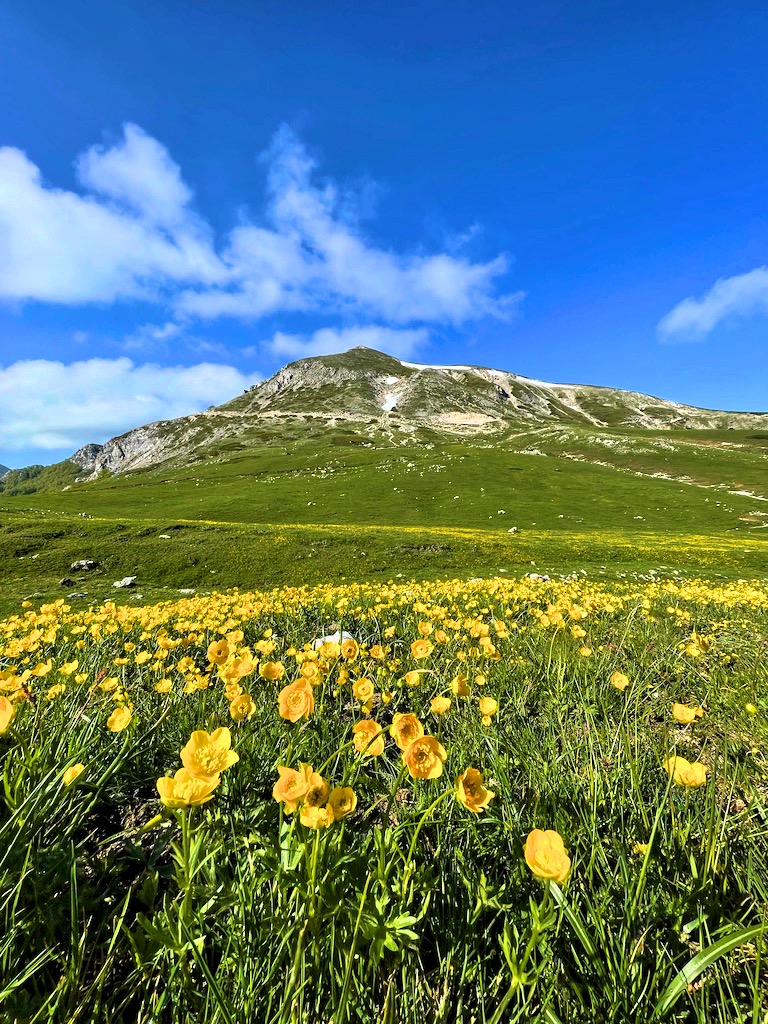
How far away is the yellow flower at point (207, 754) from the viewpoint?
172cm

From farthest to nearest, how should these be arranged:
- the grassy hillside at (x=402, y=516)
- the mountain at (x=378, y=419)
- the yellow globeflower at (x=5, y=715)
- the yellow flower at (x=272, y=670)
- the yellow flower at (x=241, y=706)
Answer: the mountain at (x=378, y=419), the grassy hillside at (x=402, y=516), the yellow flower at (x=272, y=670), the yellow flower at (x=241, y=706), the yellow globeflower at (x=5, y=715)

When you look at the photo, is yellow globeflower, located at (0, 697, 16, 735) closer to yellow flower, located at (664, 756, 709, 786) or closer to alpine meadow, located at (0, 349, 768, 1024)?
alpine meadow, located at (0, 349, 768, 1024)

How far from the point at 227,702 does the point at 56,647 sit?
4460 millimetres

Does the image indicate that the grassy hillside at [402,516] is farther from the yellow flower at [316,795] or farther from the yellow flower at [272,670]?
the yellow flower at [316,795]

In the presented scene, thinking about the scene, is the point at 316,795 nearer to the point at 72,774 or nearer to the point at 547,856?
the point at 547,856

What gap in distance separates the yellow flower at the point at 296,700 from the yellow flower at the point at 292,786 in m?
0.34

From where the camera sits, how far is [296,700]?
221 cm

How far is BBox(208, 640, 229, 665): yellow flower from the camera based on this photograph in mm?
3010

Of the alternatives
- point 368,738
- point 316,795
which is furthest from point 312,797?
point 368,738

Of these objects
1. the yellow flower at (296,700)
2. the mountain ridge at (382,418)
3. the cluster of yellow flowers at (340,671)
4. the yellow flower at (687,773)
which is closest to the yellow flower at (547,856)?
the cluster of yellow flowers at (340,671)

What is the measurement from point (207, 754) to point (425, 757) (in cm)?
92

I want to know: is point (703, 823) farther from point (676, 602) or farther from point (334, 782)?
point (676, 602)

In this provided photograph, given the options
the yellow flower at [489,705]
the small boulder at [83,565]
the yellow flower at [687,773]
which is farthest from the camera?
the small boulder at [83,565]

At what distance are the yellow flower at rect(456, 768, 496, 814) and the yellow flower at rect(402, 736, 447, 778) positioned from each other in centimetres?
10
